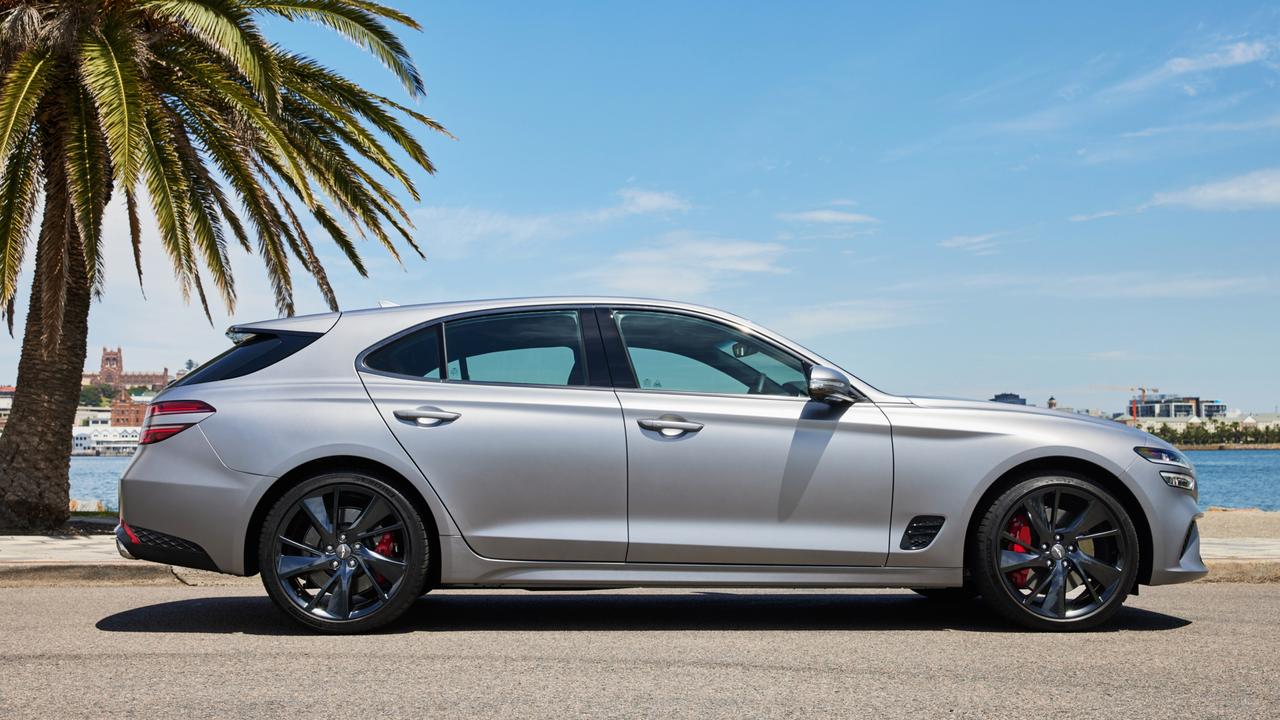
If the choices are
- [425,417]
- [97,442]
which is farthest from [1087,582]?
[97,442]

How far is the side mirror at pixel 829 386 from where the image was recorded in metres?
5.38

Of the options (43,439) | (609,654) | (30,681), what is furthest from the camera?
(43,439)

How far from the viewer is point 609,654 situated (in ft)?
16.3

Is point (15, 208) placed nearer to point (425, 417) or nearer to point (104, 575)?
point (104, 575)

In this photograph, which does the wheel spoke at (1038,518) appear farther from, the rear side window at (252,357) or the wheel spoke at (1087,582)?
the rear side window at (252,357)

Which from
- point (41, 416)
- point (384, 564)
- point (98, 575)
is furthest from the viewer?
point (41, 416)

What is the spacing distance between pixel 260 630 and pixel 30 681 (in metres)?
1.33

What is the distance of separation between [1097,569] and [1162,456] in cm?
66

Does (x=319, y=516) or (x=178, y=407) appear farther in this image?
(x=178, y=407)

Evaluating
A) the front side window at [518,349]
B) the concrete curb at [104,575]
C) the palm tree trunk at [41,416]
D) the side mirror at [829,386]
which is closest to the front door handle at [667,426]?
the front side window at [518,349]

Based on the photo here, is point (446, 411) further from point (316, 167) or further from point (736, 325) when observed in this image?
point (316, 167)

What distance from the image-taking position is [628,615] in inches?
247

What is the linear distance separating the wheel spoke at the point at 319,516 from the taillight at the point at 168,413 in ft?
2.19

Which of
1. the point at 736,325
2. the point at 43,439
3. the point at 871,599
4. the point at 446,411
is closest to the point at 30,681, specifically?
the point at 446,411
